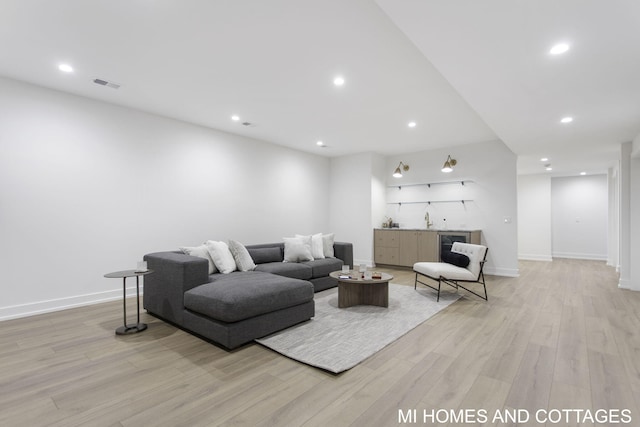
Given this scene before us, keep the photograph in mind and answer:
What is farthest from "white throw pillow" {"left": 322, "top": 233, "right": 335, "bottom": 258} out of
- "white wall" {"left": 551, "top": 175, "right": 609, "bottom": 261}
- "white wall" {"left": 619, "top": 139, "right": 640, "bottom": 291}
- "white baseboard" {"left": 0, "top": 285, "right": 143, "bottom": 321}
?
"white wall" {"left": 551, "top": 175, "right": 609, "bottom": 261}

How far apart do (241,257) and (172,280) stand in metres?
1.10

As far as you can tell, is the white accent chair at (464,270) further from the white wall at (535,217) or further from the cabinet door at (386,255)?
the white wall at (535,217)

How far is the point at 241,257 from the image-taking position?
4070 mm

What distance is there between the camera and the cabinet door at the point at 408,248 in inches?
255

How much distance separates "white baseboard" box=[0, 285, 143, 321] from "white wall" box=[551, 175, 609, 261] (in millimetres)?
10901

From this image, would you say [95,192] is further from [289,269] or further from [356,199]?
[356,199]

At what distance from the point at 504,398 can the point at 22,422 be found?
2.84 m

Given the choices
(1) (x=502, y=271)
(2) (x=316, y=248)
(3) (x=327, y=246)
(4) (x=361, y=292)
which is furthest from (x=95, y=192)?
(1) (x=502, y=271)

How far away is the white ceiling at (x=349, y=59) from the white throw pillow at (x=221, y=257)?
78.9 inches

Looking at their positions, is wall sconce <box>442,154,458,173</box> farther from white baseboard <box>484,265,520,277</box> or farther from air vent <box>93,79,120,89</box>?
air vent <box>93,79,120,89</box>

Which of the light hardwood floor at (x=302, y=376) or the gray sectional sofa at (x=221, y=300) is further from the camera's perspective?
the gray sectional sofa at (x=221, y=300)

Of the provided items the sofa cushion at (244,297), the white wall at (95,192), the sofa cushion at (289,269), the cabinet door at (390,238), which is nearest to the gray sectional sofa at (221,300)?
the sofa cushion at (244,297)

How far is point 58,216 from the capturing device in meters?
3.71

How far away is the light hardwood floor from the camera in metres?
1.74
